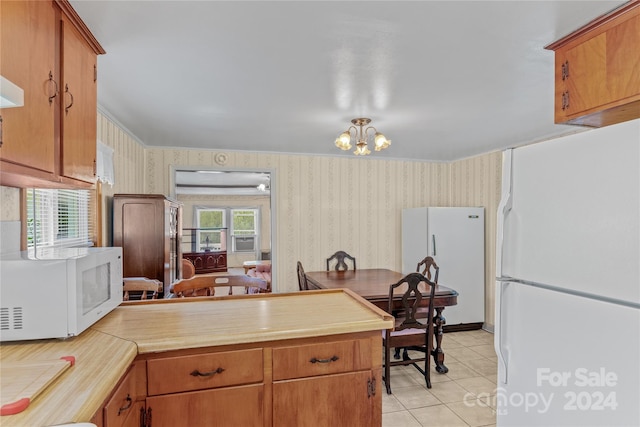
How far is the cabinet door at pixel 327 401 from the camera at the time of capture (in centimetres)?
153

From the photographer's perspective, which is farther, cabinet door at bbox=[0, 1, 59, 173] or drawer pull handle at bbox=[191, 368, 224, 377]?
drawer pull handle at bbox=[191, 368, 224, 377]

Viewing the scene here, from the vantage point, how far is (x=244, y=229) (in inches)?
408

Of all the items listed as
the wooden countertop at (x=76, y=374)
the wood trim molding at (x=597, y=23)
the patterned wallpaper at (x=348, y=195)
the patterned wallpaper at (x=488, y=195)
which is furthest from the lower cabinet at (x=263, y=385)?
the patterned wallpaper at (x=488, y=195)

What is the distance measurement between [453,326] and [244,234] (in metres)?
7.09

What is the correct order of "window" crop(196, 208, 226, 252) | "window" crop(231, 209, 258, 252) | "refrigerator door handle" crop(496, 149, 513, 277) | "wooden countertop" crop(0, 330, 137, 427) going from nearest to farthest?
"wooden countertop" crop(0, 330, 137, 427), "refrigerator door handle" crop(496, 149, 513, 277), "window" crop(196, 208, 226, 252), "window" crop(231, 209, 258, 252)

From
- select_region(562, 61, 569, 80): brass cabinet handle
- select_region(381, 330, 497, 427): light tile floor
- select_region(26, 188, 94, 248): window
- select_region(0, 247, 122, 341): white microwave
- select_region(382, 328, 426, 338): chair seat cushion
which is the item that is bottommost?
select_region(381, 330, 497, 427): light tile floor

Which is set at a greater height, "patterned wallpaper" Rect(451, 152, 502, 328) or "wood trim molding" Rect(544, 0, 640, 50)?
"wood trim molding" Rect(544, 0, 640, 50)

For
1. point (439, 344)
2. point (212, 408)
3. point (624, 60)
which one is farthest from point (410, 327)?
point (624, 60)

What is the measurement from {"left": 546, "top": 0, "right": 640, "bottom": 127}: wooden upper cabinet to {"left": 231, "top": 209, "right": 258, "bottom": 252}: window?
9.16 metres

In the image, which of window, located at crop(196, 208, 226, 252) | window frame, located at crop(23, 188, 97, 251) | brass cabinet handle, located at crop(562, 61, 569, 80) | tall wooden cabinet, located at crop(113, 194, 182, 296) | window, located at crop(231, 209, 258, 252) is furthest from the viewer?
window, located at crop(231, 209, 258, 252)

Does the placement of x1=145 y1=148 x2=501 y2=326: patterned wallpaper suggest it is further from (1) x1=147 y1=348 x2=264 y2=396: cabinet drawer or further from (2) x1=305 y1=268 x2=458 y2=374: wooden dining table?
(1) x1=147 y1=348 x2=264 y2=396: cabinet drawer

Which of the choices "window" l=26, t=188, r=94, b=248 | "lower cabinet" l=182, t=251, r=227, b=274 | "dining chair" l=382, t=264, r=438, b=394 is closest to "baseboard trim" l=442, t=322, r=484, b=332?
"dining chair" l=382, t=264, r=438, b=394

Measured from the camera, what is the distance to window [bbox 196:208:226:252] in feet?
32.8

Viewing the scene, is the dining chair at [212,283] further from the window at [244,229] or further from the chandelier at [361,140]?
the window at [244,229]
